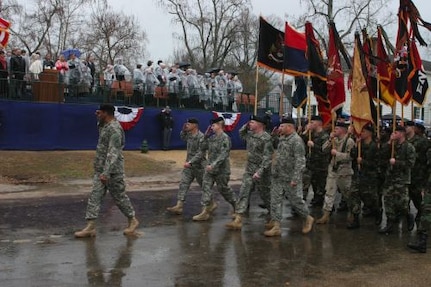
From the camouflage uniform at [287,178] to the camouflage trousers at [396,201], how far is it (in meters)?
1.32

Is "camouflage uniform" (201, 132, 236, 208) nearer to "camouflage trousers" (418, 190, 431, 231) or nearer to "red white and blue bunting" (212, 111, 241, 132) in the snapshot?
"camouflage trousers" (418, 190, 431, 231)

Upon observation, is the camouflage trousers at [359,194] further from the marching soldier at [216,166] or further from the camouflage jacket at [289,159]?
the marching soldier at [216,166]

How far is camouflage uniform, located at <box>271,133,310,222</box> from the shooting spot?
803 centimetres

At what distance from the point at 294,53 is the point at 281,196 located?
3409 mm

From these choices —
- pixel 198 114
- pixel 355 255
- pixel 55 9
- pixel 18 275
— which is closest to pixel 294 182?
pixel 355 255

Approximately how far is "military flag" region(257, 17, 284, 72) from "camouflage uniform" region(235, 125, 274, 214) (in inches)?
89.1

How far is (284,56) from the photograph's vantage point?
33.6ft

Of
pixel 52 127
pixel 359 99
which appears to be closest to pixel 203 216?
pixel 359 99

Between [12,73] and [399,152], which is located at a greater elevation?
[12,73]

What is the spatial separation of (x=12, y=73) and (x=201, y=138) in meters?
10.1

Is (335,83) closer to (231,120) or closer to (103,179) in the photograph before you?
(103,179)

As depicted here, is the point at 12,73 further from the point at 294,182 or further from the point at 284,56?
the point at 294,182

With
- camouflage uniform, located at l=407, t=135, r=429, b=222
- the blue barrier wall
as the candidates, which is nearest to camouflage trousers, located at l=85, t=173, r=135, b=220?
camouflage uniform, located at l=407, t=135, r=429, b=222

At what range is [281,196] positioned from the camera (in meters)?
8.09
